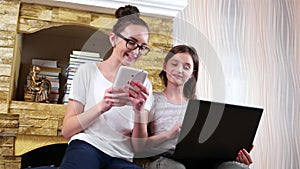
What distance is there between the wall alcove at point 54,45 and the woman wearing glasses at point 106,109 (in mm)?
754

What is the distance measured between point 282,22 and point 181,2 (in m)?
0.79

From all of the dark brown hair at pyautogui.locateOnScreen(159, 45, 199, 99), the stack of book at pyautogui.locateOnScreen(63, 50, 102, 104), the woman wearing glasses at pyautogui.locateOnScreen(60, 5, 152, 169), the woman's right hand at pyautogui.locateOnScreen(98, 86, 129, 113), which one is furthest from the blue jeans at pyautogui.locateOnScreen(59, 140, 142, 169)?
the stack of book at pyautogui.locateOnScreen(63, 50, 102, 104)

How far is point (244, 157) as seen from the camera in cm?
133

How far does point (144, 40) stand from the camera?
1345mm

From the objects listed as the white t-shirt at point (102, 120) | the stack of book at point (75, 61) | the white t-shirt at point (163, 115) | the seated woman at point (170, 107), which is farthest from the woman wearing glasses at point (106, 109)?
the stack of book at point (75, 61)

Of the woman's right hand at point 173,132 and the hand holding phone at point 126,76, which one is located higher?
the hand holding phone at point 126,76

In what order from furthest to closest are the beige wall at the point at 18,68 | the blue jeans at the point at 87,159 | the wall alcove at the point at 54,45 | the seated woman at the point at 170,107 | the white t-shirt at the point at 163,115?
the wall alcove at the point at 54,45, the beige wall at the point at 18,68, the white t-shirt at the point at 163,115, the seated woman at the point at 170,107, the blue jeans at the point at 87,159

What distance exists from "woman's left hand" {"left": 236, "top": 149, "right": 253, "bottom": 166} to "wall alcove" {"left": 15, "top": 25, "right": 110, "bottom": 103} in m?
1.11

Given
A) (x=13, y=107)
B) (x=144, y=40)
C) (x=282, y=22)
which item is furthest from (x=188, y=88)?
(x=282, y=22)

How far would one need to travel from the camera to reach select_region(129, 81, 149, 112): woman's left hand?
1188 mm

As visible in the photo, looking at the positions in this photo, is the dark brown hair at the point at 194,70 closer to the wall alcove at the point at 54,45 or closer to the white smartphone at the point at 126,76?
the white smartphone at the point at 126,76

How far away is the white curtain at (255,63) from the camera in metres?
2.12

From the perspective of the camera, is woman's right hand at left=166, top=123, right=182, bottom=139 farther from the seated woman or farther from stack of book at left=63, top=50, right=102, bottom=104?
stack of book at left=63, top=50, right=102, bottom=104

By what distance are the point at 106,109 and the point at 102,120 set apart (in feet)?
0.30
